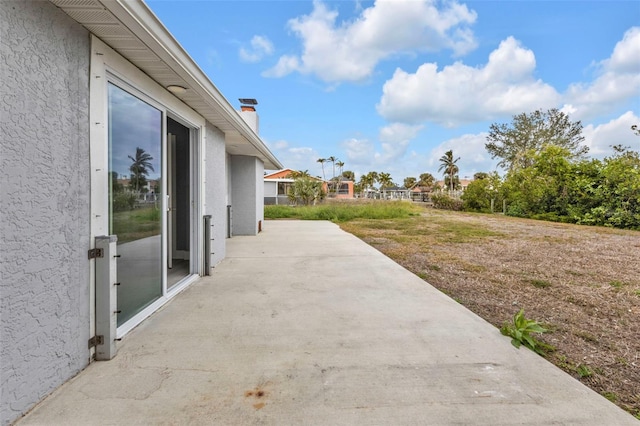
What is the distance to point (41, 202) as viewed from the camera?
6.53ft

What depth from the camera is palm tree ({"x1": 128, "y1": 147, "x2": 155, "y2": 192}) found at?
3196 mm

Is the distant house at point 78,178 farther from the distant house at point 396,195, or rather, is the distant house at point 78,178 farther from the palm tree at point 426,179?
the palm tree at point 426,179

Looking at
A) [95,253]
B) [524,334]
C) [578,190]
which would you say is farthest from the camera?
[578,190]

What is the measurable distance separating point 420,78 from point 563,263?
1158 centimetres

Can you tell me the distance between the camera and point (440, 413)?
1.96 m

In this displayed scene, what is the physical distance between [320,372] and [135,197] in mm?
2410

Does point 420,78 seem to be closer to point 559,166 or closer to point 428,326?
point 559,166

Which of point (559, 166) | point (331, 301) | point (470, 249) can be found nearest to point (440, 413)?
point (331, 301)

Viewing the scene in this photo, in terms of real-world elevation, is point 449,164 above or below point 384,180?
above

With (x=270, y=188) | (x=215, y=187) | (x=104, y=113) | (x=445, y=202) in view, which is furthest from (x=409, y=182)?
(x=104, y=113)

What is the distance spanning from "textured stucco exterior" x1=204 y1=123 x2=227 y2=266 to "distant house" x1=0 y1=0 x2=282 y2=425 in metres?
1.54

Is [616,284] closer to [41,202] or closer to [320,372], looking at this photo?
[320,372]

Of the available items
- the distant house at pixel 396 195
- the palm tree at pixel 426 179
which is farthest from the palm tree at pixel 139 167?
the palm tree at pixel 426 179

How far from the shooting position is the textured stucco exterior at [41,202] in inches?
69.7
